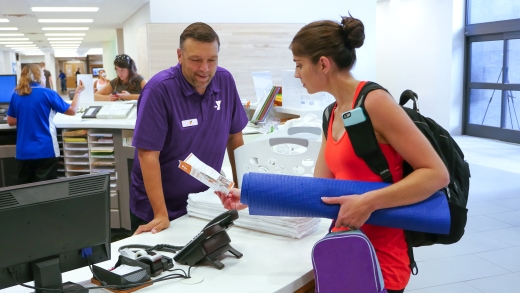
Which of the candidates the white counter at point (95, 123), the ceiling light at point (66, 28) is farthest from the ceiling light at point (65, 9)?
the white counter at point (95, 123)

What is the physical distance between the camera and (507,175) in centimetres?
673

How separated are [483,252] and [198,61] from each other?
10.1 feet

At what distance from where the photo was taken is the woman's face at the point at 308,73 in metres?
1.55

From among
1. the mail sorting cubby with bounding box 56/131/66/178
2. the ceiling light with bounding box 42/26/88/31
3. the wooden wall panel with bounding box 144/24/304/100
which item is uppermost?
the ceiling light with bounding box 42/26/88/31

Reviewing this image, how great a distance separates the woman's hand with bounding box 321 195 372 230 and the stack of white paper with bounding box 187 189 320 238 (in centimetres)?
49

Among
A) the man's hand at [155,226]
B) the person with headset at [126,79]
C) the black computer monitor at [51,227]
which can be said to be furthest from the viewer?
the person with headset at [126,79]

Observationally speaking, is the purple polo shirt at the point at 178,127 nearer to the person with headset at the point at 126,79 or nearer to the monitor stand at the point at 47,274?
the monitor stand at the point at 47,274

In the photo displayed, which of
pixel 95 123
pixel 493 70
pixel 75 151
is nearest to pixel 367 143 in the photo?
pixel 95 123

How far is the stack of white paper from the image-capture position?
1.92m

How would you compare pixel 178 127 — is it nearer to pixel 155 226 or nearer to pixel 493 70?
pixel 155 226

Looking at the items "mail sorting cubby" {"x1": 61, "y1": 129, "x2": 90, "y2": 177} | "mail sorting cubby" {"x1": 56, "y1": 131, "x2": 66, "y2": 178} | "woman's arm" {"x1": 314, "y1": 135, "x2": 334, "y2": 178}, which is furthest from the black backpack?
"mail sorting cubby" {"x1": 56, "y1": 131, "x2": 66, "y2": 178}

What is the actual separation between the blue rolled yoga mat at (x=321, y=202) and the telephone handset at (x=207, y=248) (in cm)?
23

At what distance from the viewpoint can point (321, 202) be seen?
1.45m

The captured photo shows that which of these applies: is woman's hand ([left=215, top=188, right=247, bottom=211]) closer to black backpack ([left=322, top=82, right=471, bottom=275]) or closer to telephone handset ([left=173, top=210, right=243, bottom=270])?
telephone handset ([left=173, top=210, right=243, bottom=270])
